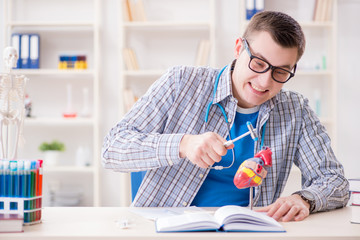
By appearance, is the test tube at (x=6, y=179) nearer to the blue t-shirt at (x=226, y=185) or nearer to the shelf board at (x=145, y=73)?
the blue t-shirt at (x=226, y=185)

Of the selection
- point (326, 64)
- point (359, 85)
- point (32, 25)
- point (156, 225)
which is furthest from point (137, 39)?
point (156, 225)

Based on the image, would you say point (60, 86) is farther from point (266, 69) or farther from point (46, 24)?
point (266, 69)

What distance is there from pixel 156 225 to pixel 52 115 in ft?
10.6

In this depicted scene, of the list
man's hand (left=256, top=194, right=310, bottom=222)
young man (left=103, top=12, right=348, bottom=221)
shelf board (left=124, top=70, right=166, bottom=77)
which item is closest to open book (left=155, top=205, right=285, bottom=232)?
man's hand (left=256, top=194, right=310, bottom=222)

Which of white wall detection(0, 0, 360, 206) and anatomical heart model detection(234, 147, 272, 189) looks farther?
white wall detection(0, 0, 360, 206)

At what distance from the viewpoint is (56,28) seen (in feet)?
14.1

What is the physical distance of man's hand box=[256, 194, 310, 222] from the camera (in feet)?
4.80

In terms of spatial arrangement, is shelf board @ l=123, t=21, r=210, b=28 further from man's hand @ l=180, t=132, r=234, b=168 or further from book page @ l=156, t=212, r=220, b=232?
book page @ l=156, t=212, r=220, b=232

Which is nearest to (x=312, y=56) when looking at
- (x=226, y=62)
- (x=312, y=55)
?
(x=312, y=55)

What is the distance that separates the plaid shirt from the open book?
1.45ft

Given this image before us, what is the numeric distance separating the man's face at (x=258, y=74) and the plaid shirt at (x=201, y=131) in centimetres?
5

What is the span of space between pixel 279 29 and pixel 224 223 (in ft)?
2.48

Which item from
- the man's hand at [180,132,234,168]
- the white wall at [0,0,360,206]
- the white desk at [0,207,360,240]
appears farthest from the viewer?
the white wall at [0,0,360,206]

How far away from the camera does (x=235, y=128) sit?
6.11 ft
